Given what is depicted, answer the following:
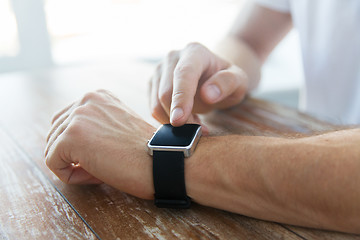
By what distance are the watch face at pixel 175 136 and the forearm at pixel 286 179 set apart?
1.2 inches

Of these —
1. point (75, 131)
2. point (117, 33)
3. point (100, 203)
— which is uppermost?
point (117, 33)

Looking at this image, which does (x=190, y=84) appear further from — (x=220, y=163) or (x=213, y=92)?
(x=220, y=163)

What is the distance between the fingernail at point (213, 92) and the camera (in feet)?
2.82

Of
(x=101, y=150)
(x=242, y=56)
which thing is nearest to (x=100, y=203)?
(x=101, y=150)

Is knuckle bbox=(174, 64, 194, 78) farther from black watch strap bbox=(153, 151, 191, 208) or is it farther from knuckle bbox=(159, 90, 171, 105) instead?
black watch strap bbox=(153, 151, 191, 208)

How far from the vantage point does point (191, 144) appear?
0.63m


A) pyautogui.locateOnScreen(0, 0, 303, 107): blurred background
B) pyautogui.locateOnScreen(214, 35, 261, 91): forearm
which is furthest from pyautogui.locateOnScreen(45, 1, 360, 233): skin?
pyautogui.locateOnScreen(0, 0, 303, 107): blurred background

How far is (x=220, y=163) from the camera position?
2.04ft

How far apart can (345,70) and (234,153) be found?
88cm

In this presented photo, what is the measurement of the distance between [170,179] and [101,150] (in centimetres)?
14

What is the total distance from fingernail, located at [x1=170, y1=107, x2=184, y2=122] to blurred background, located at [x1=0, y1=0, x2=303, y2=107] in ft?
7.14

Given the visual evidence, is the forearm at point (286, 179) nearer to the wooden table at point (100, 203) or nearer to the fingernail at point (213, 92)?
the wooden table at point (100, 203)

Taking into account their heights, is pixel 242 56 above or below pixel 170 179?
above

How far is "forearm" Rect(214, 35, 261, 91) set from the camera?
1297mm
